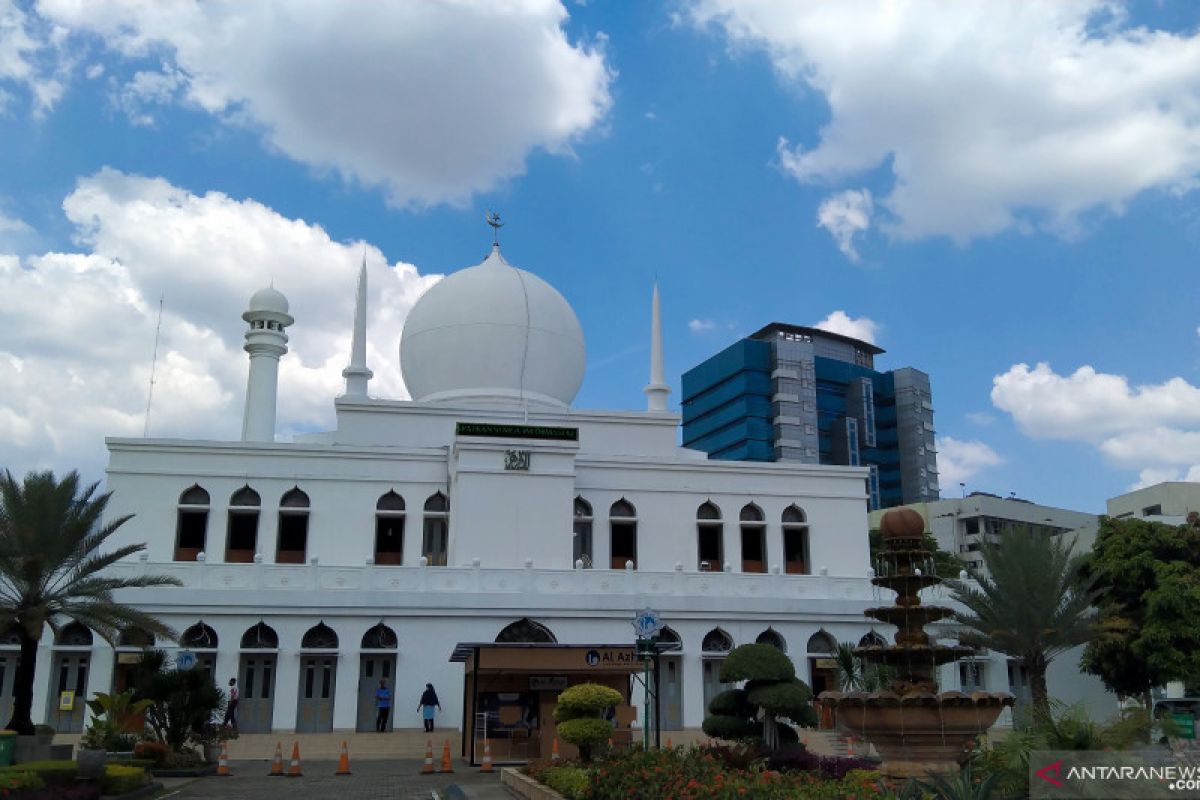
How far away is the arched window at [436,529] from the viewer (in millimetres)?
34562

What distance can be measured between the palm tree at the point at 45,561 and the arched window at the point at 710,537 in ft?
59.4

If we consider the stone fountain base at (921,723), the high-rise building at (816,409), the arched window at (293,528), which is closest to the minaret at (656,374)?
the arched window at (293,528)

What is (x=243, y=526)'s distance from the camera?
3416 centimetres

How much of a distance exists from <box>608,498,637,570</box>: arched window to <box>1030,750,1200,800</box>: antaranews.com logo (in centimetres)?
2380

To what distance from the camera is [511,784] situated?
61.8 feet

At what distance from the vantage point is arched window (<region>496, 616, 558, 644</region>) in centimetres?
2972

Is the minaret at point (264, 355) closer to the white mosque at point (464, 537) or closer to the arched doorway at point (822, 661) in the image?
the white mosque at point (464, 537)

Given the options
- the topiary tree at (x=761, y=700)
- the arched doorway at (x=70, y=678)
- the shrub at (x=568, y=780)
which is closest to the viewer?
the shrub at (x=568, y=780)

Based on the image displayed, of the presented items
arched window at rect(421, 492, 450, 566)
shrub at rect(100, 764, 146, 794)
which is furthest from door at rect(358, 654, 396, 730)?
shrub at rect(100, 764, 146, 794)

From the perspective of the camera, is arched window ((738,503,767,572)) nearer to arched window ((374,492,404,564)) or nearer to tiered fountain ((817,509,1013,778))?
arched window ((374,492,404,564))

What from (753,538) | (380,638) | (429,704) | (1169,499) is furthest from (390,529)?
(1169,499)

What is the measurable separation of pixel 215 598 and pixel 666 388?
17316mm

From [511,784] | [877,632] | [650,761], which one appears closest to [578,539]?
[877,632]

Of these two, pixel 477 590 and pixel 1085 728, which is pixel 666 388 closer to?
pixel 477 590
